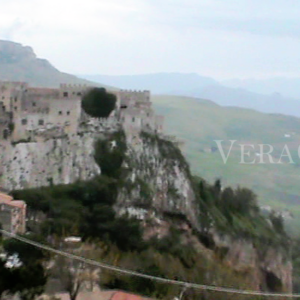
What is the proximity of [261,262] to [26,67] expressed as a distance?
4404 inches

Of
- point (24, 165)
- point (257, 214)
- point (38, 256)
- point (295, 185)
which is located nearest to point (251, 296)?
Answer: point (38, 256)

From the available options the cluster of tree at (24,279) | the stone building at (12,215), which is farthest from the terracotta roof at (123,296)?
the stone building at (12,215)

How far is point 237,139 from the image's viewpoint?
144m

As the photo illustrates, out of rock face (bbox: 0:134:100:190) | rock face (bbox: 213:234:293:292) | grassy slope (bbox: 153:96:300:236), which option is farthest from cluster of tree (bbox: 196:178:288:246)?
grassy slope (bbox: 153:96:300:236)

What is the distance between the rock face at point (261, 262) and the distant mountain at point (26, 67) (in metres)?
95.0

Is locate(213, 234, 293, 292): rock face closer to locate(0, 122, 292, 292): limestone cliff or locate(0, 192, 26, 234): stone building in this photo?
locate(0, 122, 292, 292): limestone cliff

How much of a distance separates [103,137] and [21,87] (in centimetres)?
477

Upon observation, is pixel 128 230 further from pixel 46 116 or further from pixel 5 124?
pixel 5 124

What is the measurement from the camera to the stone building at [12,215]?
2445 centimetres

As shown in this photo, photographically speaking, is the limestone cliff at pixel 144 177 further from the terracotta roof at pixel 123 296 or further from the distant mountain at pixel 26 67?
the distant mountain at pixel 26 67

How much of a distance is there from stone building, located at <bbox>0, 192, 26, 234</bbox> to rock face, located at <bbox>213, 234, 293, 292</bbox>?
12.7m

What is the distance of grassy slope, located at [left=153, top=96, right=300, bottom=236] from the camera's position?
104125 millimetres

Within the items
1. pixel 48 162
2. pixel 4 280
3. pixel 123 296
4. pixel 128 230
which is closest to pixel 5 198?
pixel 48 162

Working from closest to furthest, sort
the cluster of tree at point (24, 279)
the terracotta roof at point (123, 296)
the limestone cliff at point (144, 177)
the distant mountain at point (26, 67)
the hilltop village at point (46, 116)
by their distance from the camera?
the cluster of tree at point (24, 279) < the terracotta roof at point (123, 296) < the limestone cliff at point (144, 177) < the hilltop village at point (46, 116) < the distant mountain at point (26, 67)
